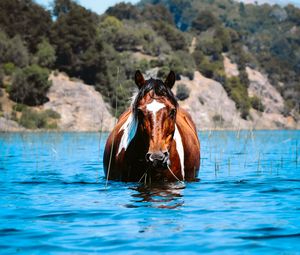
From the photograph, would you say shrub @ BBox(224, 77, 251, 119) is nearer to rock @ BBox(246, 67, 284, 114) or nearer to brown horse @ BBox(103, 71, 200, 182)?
rock @ BBox(246, 67, 284, 114)

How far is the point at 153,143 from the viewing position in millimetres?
8484

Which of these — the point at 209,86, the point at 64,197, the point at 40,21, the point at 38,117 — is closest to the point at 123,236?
the point at 64,197

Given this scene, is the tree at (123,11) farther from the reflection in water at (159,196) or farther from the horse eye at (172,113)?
the horse eye at (172,113)

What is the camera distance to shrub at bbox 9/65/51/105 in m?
65.0

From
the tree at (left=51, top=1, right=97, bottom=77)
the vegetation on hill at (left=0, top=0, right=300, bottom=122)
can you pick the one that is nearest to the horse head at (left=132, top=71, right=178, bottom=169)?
the vegetation on hill at (left=0, top=0, right=300, bottom=122)

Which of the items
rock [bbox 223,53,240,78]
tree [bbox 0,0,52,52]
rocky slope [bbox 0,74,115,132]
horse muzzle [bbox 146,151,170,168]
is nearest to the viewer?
horse muzzle [bbox 146,151,170,168]

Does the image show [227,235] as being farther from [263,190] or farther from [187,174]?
[187,174]

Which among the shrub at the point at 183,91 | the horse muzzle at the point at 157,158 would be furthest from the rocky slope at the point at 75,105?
the horse muzzle at the point at 157,158

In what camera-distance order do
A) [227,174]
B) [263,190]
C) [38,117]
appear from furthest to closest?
[38,117]
[227,174]
[263,190]

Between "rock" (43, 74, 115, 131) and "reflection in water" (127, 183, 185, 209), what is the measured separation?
53602 millimetres

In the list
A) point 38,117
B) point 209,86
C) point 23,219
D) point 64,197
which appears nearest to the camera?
point 23,219

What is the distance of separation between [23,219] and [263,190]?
4450 mm

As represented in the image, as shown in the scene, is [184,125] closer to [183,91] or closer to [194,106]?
[183,91]

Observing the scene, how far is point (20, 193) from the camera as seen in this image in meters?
9.49
